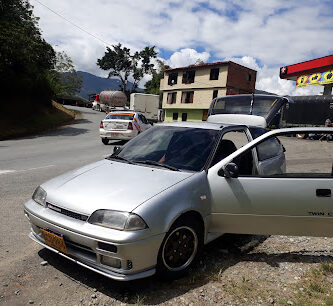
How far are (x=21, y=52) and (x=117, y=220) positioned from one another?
16657 mm

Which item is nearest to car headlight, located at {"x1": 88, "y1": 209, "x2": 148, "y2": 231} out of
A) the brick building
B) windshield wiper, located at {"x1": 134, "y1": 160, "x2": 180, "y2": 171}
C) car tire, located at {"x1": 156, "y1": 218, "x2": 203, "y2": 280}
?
car tire, located at {"x1": 156, "y1": 218, "x2": 203, "y2": 280}

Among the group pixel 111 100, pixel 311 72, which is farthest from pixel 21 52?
pixel 111 100

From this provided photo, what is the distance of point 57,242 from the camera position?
2.65 m

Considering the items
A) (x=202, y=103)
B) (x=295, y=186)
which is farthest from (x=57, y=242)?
(x=202, y=103)

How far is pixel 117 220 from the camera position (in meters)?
2.41

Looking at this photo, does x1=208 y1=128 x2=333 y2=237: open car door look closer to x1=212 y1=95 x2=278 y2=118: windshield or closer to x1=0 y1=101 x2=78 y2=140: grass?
x1=212 y1=95 x2=278 y2=118: windshield

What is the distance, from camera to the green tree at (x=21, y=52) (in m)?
14.9

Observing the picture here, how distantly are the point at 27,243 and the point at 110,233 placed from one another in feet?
5.76

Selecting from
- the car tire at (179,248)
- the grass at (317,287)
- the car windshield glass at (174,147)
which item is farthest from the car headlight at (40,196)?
the grass at (317,287)

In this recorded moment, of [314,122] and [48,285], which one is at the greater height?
[314,122]

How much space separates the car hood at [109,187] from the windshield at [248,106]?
6.99 meters

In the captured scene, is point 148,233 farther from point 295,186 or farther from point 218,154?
point 295,186

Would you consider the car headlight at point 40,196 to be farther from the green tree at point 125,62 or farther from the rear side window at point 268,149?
the green tree at point 125,62

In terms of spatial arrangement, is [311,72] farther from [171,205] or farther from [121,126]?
[171,205]
